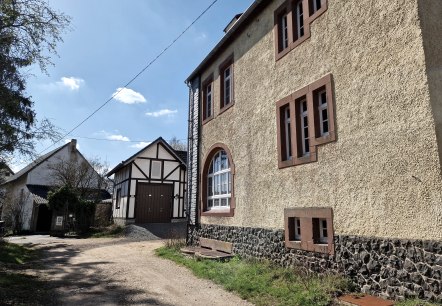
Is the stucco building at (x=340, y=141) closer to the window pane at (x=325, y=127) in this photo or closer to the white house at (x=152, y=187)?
the window pane at (x=325, y=127)

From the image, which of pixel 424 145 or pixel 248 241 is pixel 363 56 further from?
pixel 248 241

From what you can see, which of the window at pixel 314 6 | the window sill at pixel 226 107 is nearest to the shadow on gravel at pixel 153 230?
the window sill at pixel 226 107

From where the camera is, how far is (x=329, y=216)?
7.47 metres

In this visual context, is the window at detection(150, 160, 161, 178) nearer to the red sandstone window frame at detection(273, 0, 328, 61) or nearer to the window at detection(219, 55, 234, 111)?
the window at detection(219, 55, 234, 111)

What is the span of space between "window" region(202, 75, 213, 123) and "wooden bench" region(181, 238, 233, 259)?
500 cm

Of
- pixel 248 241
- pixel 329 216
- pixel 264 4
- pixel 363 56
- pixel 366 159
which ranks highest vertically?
pixel 264 4

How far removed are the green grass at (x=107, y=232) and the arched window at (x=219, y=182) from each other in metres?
10.2

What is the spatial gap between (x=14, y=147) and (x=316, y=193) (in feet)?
33.6

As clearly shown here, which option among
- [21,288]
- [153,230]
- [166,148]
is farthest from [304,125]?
[166,148]

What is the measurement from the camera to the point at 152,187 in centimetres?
2619

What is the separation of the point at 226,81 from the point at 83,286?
8753mm

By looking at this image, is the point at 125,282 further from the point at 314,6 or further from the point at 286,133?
the point at 314,6

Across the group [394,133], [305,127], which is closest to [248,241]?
[305,127]

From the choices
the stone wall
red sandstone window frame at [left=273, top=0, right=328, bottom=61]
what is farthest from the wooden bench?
red sandstone window frame at [left=273, top=0, right=328, bottom=61]
